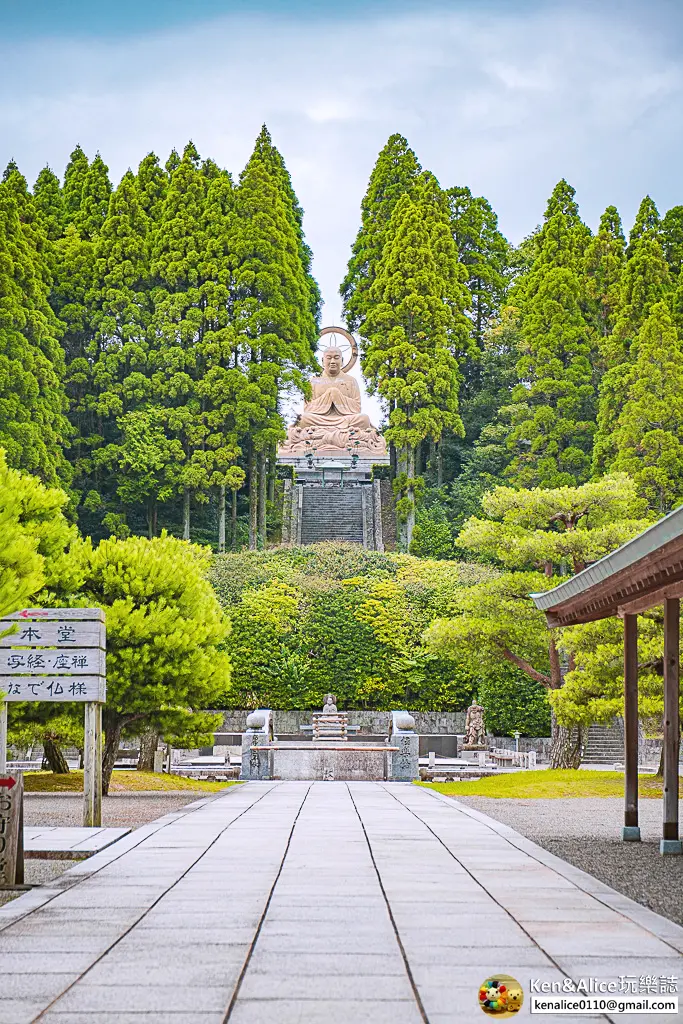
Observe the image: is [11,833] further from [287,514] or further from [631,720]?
[287,514]

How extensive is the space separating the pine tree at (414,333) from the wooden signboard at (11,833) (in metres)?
30.7

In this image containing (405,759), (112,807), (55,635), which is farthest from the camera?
(405,759)

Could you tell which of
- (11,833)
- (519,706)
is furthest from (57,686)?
(519,706)

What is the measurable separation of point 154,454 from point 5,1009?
33.2 m

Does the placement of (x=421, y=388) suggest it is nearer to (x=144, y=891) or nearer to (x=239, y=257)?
(x=239, y=257)

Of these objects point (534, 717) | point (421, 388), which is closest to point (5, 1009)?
point (534, 717)

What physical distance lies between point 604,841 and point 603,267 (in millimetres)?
32794

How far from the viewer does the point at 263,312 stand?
38.5 metres

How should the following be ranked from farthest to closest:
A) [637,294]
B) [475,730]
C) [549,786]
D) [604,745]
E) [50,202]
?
[50,202]
[637,294]
[604,745]
[475,730]
[549,786]

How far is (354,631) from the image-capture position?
29.2m

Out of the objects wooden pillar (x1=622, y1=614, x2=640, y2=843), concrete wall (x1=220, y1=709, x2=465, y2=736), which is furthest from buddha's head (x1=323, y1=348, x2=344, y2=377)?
wooden pillar (x1=622, y1=614, x2=640, y2=843)

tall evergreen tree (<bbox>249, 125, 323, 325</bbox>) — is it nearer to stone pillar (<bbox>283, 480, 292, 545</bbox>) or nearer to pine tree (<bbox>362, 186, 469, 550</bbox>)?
pine tree (<bbox>362, 186, 469, 550</bbox>)

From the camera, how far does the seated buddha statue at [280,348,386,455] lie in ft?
141

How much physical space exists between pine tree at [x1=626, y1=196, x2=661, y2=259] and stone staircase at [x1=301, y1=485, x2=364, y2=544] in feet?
42.6
